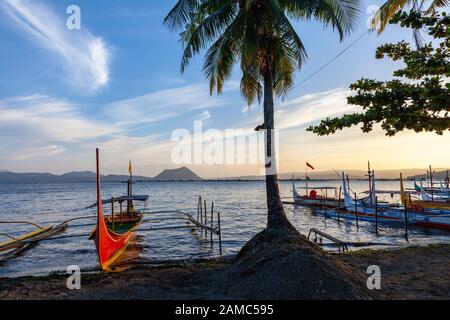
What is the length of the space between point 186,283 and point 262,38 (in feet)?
31.5

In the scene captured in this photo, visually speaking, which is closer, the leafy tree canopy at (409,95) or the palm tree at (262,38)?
the leafy tree canopy at (409,95)

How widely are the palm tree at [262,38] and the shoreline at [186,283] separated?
12.1ft

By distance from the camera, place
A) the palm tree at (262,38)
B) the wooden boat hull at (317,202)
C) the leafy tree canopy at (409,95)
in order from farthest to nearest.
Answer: the wooden boat hull at (317,202) → the palm tree at (262,38) → the leafy tree canopy at (409,95)

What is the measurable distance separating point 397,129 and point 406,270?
5.80 metres

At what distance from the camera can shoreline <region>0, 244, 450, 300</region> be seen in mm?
8484

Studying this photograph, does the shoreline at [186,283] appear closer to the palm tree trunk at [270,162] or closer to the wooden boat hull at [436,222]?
the palm tree trunk at [270,162]

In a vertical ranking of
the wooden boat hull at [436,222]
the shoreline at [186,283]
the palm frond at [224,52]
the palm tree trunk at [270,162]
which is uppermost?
the palm frond at [224,52]

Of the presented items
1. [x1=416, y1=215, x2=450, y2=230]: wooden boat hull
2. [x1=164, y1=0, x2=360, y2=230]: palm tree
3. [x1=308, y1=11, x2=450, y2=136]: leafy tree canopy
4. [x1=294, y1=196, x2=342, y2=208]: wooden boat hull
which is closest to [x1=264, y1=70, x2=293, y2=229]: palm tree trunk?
[x1=164, y1=0, x2=360, y2=230]: palm tree

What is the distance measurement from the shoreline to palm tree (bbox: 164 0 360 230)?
→ 3.70 metres

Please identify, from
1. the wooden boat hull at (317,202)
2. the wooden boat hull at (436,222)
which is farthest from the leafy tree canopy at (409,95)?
the wooden boat hull at (317,202)

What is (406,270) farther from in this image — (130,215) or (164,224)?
(164,224)

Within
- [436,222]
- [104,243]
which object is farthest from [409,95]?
[436,222]

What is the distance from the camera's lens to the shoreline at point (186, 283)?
848 centimetres

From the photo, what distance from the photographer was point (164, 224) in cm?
3531
